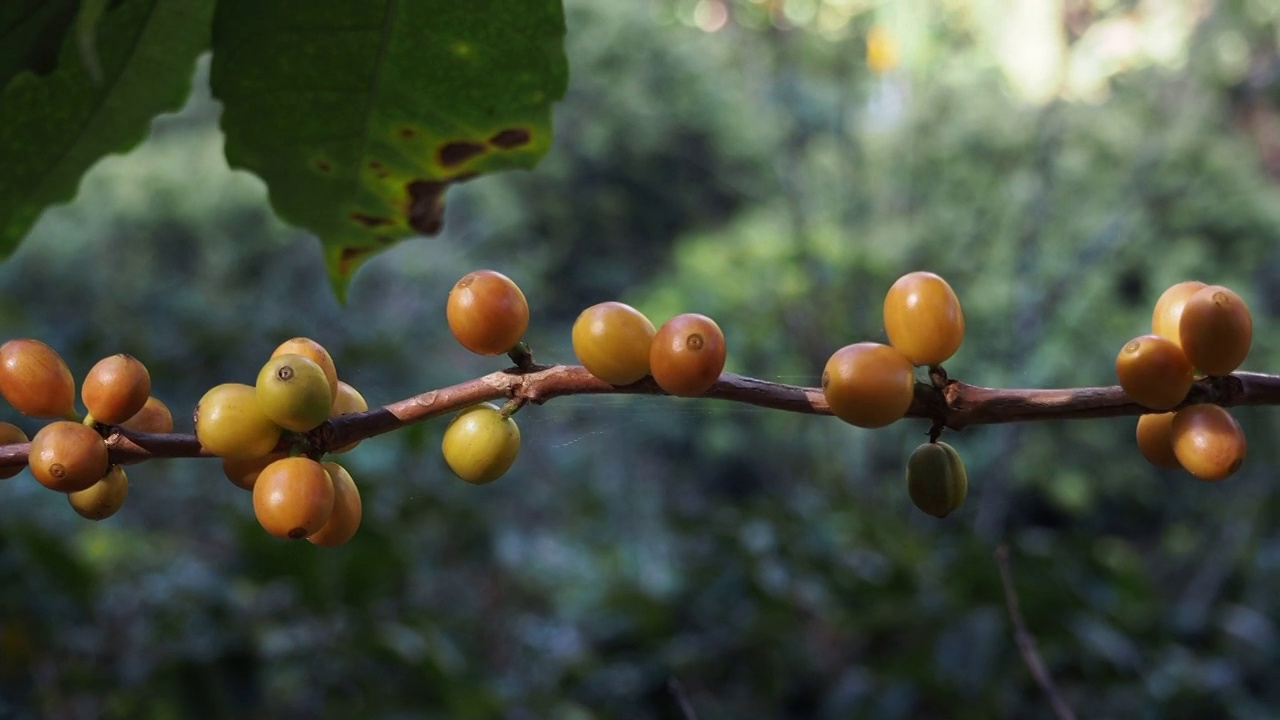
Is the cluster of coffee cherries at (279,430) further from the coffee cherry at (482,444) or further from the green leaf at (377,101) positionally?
the green leaf at (377,101)

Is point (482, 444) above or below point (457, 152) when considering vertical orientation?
below

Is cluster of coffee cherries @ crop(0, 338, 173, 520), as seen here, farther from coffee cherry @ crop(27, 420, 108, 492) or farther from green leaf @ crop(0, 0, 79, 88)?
green leaf @ crop(0, 0, 79, 88)

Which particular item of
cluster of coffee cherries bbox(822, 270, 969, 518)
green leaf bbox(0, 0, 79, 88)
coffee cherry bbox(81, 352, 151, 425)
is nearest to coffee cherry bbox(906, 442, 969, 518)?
cluster of coffee cherries bbox(822, 270, 969, 518)

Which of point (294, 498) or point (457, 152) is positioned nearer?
point (294, 498)

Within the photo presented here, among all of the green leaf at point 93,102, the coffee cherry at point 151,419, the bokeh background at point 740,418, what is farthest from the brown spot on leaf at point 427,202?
the bokeh background at point 740,418

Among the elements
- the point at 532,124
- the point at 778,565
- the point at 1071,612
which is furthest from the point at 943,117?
the point at 532,124

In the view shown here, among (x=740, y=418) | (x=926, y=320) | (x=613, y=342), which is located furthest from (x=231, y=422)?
(x=740, y=418)

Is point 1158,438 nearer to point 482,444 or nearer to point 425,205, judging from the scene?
point 482,444
